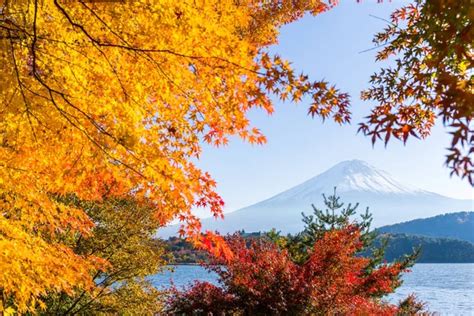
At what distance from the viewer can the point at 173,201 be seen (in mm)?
4840

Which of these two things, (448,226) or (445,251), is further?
(448,226)

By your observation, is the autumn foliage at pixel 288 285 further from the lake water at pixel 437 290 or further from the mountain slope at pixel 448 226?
the mountain slope at pixel 448 226

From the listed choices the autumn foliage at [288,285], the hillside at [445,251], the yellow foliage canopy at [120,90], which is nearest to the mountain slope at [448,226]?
the hillside at [445,251]

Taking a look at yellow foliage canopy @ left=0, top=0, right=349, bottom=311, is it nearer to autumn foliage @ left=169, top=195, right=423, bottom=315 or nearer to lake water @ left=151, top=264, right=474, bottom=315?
autumn foliage @ left=169, top=195, right=423, bottom=315

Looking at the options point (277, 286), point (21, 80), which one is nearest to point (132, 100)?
point (21, 80)

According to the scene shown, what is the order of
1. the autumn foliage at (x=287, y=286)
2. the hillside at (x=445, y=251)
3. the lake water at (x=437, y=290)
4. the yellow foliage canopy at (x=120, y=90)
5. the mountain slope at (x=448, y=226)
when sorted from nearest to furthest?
the yellow foliage canopy at (x=120, y=90) → the autumn foliage at (x=287, y=286) → the lake water at (x=437, y=290) → the hillside at (x=445, y=251) → the mountain slope at (x=448, y=226)

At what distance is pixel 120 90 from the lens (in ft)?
15.0

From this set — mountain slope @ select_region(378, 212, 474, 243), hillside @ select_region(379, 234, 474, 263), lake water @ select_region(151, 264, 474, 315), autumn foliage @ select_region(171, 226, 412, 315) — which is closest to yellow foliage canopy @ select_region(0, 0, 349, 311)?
autumn foliage @ select_region(171, 226, 412, 315)

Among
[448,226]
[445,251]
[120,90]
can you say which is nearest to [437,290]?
[120,90]

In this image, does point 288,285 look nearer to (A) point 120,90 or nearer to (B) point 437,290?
(A) point 120,90

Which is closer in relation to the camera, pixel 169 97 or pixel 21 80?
pixel 21 80

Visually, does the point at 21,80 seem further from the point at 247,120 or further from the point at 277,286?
the point at 277,286

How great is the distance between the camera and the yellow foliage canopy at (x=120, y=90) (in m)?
4.14

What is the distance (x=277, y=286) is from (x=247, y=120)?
5.93 m
